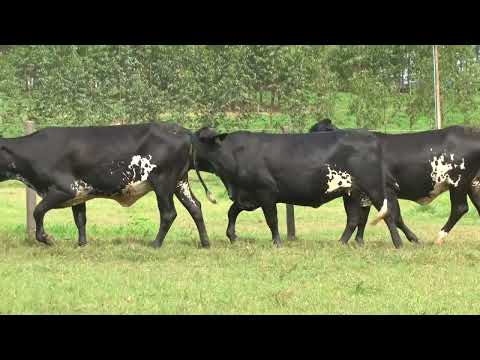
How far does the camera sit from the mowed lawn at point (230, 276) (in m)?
7.08

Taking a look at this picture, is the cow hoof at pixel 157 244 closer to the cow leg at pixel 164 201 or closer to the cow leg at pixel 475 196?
the cow leg at pixel 164 201

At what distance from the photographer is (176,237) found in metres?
12.6

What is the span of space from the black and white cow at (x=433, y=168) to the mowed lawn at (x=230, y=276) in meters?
0.46

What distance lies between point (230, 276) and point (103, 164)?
3.23 meters

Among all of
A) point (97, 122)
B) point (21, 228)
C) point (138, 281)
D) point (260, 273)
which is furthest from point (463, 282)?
point (97, 122)

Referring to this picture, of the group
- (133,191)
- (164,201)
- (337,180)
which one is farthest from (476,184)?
(133,191)

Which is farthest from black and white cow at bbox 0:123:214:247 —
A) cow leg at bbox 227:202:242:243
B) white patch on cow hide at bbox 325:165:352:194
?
white patch on cow hide at bbox 325:165:352:194

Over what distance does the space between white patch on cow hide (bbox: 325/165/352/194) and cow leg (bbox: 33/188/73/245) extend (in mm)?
3692

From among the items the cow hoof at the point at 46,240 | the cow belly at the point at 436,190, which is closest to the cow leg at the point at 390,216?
the cow belly at the point at 436,190

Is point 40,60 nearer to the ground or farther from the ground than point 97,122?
farther from the ground

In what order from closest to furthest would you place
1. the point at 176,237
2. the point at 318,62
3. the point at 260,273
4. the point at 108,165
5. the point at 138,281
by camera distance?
the point at 138,281, the point at 260,273, the point at 108,165, the point at 176,237, the point at 318,62

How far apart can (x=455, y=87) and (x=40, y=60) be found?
54.2 ft

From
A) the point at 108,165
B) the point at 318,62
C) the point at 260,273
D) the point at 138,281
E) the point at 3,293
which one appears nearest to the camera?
the point at 3,293

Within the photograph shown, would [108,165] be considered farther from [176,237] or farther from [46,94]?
[46,94]
